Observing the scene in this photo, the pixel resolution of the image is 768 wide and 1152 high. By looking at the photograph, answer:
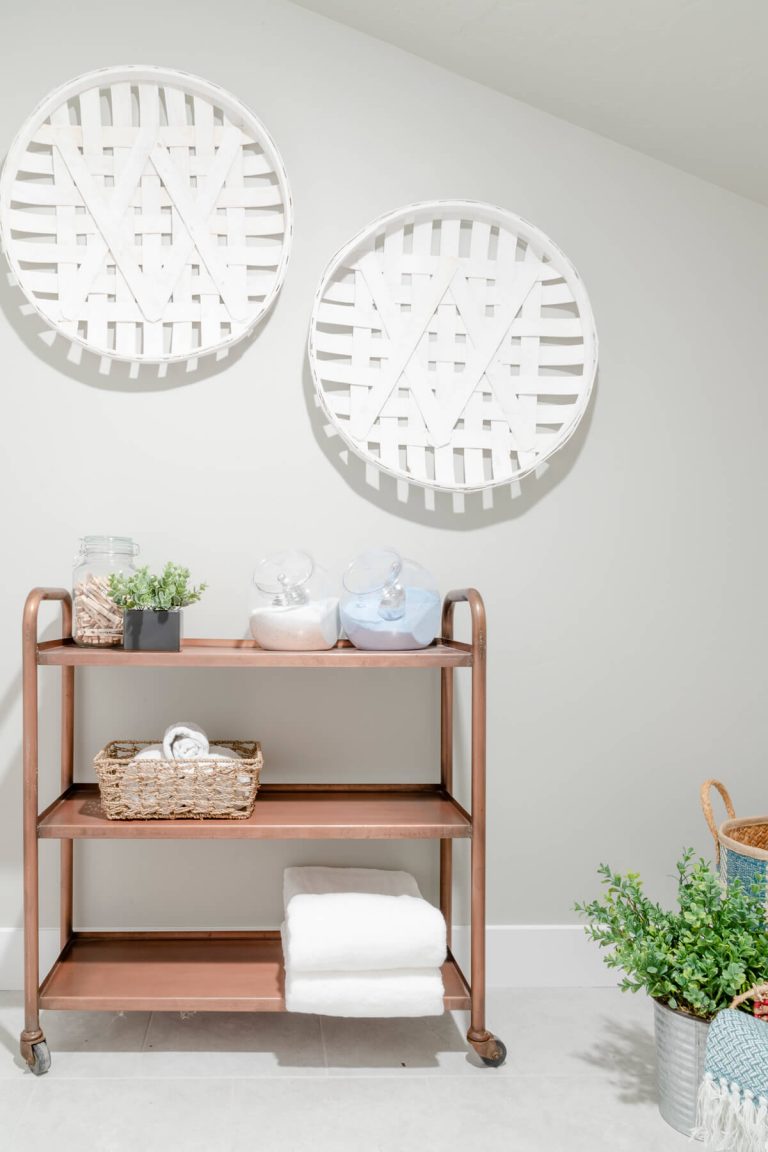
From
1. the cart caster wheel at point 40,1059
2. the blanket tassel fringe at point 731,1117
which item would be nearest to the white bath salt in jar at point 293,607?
the cart caster wheel at point 40,1059

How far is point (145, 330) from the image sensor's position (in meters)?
1.94

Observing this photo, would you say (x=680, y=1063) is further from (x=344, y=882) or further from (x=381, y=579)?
(x=381, y=579)

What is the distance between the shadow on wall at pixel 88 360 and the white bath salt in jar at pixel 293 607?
452 mm

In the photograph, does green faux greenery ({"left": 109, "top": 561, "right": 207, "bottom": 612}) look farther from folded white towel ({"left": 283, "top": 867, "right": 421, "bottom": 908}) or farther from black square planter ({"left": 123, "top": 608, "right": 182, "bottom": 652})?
folded white towel ({"left": 283, "top": 867, "right": 421, "bottom": 908})

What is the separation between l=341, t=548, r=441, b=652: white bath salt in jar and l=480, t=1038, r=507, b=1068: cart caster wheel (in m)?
0.73

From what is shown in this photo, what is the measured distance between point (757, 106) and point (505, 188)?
0.53 metres

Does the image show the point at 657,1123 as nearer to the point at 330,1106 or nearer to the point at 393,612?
the point at 330,1106

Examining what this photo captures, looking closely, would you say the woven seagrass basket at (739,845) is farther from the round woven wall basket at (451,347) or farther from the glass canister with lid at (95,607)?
the glass canister with lid at (95,607)

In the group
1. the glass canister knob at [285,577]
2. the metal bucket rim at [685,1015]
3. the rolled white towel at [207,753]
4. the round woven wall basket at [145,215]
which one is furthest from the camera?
the round woven wall basket at [145,215]

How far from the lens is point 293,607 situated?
1.73 metres

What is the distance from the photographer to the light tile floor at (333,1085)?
1447 mm

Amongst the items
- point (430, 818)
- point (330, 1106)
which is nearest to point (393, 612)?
point (430, 818)

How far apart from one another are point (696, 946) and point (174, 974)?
3.16 feet

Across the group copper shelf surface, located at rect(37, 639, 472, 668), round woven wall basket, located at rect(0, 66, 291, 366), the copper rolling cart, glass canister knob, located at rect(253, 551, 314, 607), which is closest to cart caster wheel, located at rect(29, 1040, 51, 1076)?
the copper rolling cart
